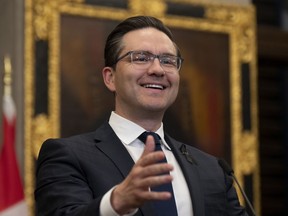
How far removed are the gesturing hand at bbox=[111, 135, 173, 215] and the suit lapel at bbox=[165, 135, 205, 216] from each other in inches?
23.1

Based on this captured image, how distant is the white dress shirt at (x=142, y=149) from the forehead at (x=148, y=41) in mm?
308

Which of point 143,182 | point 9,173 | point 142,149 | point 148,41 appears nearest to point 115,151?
point 142,149

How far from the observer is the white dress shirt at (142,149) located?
298cm

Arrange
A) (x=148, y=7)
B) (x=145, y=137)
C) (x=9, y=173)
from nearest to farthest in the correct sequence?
(x=145, y=137) → (x=9, y=173) → (x=148, y=7)

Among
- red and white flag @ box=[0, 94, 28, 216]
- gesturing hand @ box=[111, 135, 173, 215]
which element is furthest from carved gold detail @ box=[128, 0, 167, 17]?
gesturing hand @ box=[111, 135, 173, 215]

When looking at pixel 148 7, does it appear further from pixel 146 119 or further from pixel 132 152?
pixel 132 152

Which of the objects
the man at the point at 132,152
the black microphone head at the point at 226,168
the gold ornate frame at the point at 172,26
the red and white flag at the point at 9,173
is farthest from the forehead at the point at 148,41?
the gold ornate frame at the point at 172,26

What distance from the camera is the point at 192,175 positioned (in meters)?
3.08

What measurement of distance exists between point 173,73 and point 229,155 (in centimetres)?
313

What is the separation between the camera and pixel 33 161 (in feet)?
17.8

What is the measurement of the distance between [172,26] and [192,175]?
3.17 meters

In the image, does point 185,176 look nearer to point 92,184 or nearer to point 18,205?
point 92,184

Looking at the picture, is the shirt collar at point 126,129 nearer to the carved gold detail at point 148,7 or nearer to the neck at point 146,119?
the neck at point 146,119

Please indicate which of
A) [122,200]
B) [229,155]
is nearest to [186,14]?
[229,155]
